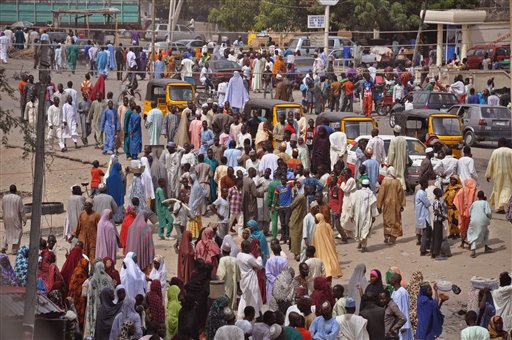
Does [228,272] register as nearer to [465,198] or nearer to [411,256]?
[411,256]

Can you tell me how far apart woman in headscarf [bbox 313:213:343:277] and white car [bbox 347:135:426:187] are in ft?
15.2

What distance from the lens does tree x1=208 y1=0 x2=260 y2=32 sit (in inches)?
2201

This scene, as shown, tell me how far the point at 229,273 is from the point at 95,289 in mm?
1877

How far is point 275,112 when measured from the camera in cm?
2748

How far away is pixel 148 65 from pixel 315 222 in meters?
22.3

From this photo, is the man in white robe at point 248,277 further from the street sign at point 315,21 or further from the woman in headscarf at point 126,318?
the street sign at point 315,21

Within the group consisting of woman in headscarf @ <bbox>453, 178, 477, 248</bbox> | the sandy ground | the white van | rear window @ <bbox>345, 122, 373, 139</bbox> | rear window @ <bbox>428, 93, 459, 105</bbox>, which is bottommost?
the sandy ground

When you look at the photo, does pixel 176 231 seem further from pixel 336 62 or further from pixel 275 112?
pixel 336 62

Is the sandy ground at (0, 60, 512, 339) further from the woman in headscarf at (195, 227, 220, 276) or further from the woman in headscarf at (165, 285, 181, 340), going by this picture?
the woman in headscarf at (165, 285, 181, 340)

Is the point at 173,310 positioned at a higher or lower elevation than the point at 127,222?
lower

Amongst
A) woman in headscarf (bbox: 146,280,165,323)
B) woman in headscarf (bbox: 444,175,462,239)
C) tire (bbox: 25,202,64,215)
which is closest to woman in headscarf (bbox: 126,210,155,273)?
woman in headscarf (bbox: 146,280,165,323)

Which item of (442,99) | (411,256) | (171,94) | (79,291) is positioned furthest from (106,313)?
(442,99)

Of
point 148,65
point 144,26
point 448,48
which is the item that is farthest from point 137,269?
point 144,26

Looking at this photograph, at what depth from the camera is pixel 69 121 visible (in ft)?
93.4
